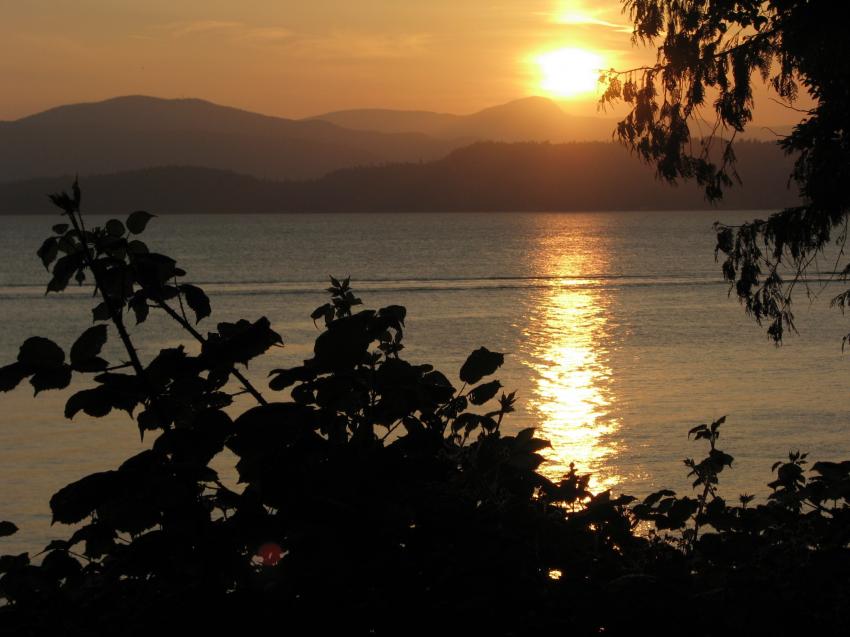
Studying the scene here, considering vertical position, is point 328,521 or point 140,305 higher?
point 140,305

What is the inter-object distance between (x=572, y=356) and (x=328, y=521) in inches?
1131

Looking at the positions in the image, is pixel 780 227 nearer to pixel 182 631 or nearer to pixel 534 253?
pixel 182 631

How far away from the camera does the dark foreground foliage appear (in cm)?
247

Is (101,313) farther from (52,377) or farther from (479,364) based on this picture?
(479,364)

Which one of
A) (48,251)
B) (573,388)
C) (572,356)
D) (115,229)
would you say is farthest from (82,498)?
(572,356)

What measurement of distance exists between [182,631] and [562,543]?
0.94 m

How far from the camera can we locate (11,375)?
238cm

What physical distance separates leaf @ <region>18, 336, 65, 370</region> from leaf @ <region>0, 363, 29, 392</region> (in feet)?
0.08

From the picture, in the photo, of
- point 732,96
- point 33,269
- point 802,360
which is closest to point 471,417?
point 732,96

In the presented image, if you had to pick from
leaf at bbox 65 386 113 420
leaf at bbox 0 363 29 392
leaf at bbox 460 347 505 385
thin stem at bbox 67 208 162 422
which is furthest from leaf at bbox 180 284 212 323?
leaf at bbox 460 347 505 385

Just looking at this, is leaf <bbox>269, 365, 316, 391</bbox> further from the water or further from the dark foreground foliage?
the water

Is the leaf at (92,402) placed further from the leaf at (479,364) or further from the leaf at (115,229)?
the leaf at (479,364)

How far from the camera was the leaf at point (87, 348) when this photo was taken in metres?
2.48

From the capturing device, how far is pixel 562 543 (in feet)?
9.04
